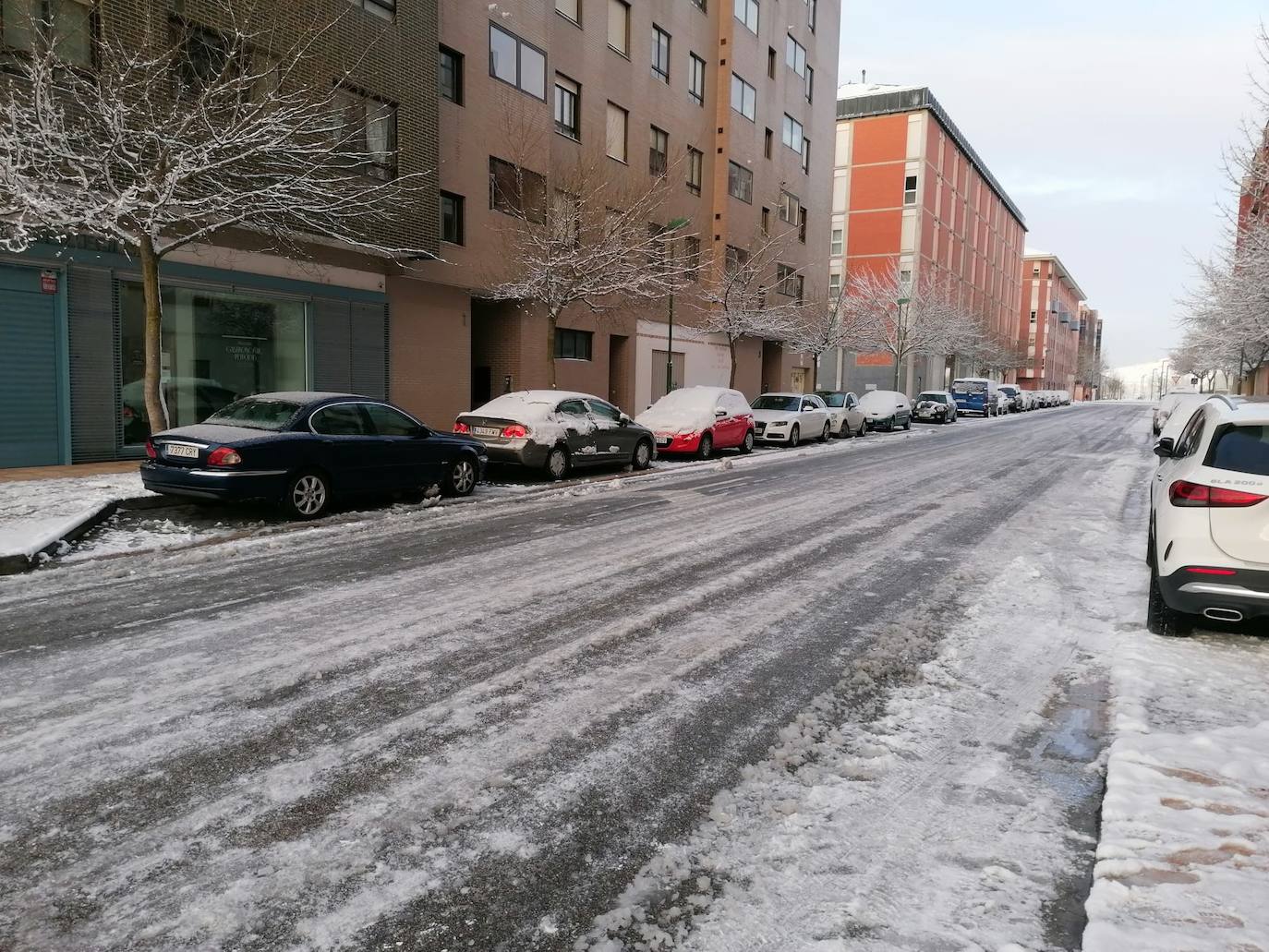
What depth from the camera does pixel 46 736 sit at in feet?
12.3

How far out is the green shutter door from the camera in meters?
12.5

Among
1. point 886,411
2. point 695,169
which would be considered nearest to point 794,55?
point 695,169

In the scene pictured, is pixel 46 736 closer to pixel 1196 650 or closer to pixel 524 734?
pixel 524 734

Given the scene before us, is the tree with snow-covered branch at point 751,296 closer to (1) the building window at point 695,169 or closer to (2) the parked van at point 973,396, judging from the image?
(1) the building window at point 695,169

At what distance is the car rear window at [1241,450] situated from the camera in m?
5.09

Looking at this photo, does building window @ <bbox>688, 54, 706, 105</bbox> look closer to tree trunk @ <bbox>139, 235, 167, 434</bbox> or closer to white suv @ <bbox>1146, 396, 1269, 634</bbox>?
tree trunk @ <bbox>139, 235, 167, 434</bbox>

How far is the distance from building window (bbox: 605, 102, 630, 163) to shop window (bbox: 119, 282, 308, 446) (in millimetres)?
12931

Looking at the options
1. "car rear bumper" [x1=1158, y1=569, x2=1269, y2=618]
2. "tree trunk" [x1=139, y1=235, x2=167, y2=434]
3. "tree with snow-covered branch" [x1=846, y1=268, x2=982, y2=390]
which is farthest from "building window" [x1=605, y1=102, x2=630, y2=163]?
"car rear bumper" [x1=1158, y1=569, x2=1269, y2=618]

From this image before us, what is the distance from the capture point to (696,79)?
3116cm

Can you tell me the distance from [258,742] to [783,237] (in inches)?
1377

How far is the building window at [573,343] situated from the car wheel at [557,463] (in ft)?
32.9

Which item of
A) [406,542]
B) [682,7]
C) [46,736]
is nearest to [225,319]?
[406,542]

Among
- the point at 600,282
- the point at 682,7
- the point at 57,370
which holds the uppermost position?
the point at 682,7

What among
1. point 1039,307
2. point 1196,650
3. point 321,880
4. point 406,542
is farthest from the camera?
point 1039,307
